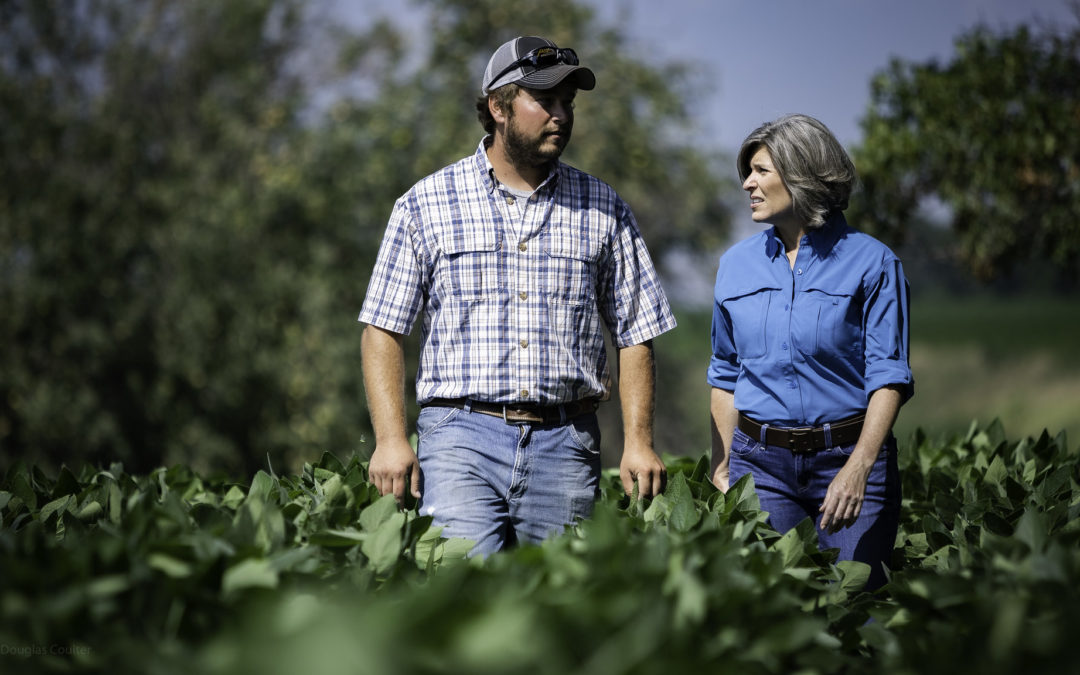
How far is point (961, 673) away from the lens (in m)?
1.91

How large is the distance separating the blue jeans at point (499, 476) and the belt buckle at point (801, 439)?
70 cm

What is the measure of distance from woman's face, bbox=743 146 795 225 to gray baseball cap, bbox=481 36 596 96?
0.65 m

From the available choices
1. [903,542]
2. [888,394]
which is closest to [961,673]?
[888,394]

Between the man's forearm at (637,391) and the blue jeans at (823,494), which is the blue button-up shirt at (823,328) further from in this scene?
the man's forearm at (637,391)

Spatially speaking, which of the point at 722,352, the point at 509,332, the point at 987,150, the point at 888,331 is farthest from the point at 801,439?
the point at 987,150

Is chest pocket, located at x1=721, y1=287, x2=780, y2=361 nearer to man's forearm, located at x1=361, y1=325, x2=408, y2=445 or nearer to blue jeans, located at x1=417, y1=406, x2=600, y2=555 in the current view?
blue jeans, located at x1=417, y1=406, x2=600, y2=555

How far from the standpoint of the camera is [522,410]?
139 inches

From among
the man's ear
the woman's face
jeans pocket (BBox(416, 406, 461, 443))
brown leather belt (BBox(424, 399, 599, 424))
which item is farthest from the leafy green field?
the man's ear

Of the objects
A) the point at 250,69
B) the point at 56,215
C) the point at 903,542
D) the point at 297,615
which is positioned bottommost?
the point at 903,542

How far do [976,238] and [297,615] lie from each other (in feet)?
19.9

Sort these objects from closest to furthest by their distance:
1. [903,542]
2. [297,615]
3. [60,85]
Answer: [297,615] < [903,542] < [60,85]

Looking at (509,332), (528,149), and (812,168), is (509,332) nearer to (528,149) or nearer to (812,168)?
(528,149)

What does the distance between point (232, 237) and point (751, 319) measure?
10718 millimetres

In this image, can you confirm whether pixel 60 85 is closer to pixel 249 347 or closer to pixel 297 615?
pixel 249 347
